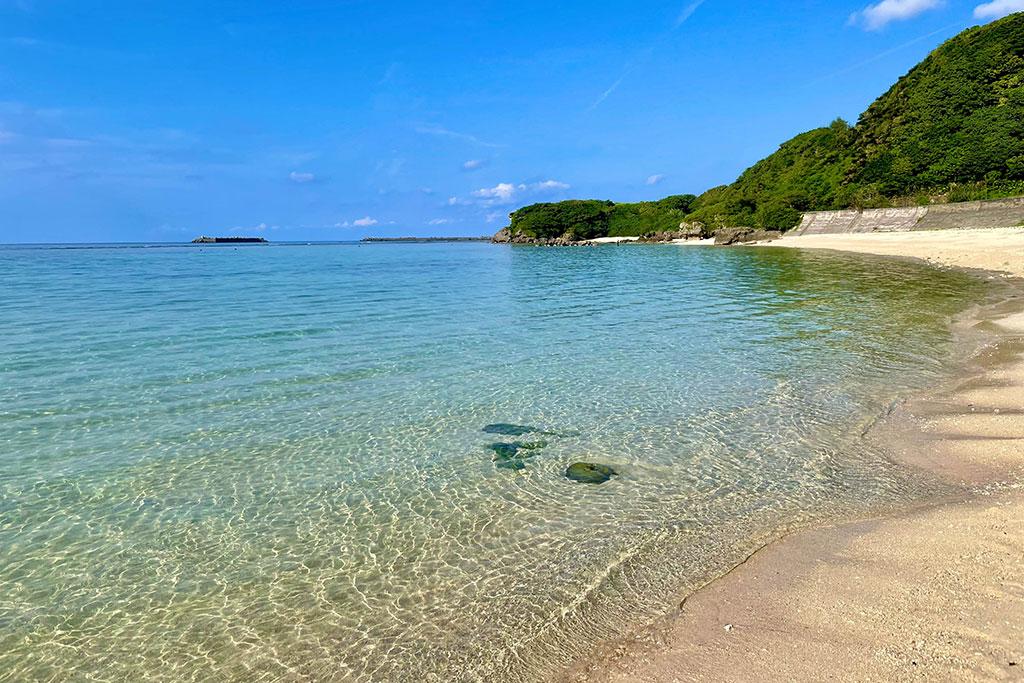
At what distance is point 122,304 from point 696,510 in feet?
99.8

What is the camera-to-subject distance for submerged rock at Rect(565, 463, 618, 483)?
8422 mm

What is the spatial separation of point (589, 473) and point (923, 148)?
336 feet

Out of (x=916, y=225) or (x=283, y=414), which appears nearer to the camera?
(x=283, y=414)

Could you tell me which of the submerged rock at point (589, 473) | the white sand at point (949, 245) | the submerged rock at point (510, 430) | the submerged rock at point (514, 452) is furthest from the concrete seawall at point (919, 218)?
the submerged rock at point (514, 452)

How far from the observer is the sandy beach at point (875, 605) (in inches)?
173

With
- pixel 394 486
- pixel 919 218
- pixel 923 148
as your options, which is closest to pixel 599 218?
pixel 923 148

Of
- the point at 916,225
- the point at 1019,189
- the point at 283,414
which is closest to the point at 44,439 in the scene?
the point at 283,414

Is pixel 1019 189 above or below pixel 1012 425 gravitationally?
above

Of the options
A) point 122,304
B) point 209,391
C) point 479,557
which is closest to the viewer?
point 479,557

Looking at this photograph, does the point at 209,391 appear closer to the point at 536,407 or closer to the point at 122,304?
the point at 536,407

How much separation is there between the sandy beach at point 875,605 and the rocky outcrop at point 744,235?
289ft

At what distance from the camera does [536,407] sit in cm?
1181

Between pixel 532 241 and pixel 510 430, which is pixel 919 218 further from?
pixel 532 241

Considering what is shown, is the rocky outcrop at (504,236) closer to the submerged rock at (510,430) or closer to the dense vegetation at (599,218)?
the dense vegetation at (599,218)
